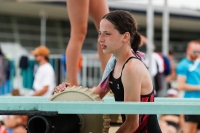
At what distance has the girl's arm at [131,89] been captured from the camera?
2.71 m

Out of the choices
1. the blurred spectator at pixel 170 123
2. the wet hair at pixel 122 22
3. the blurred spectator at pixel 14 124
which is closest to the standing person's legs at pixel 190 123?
the blurred spectator at pixel 170 123

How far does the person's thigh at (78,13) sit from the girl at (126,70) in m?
1.00

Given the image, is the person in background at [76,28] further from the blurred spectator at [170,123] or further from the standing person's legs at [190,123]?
the blurred spectator at [170,123]

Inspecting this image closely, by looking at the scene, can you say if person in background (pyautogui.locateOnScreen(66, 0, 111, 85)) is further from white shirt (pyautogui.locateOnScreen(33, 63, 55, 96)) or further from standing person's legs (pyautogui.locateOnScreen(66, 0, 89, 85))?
white shirt (pyautogui.locateOnScreen(33, 63, 55, 96))

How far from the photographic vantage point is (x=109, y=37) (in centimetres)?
281

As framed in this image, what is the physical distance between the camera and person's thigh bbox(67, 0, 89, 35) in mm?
3897

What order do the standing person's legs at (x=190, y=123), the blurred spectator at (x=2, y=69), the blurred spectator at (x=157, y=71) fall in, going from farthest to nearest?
1. the blurred spectator at (x=2, y=69)
2. the blurred spectator at (x=157, y=71)
3. the standing person's legs at (x=190, y=123)

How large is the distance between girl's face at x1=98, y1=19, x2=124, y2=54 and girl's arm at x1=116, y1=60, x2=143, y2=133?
0.16 meters

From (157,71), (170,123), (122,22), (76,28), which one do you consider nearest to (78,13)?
(76,28)

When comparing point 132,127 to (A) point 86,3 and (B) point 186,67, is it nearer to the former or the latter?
(A) point 86,3

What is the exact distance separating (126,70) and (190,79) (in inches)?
185

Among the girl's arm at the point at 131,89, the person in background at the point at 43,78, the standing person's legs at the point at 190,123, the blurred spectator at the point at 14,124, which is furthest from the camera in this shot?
the person in background at the point at 43,78

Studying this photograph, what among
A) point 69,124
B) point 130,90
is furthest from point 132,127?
point 69,124

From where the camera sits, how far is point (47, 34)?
104 ft
